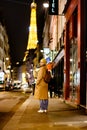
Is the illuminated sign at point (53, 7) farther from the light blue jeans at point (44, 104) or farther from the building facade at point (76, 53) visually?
the light blue jeans at point (44, 104)

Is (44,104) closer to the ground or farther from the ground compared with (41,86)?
closer to the ground

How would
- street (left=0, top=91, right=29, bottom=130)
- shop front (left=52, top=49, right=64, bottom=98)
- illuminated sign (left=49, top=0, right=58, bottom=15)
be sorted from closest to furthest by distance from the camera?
street (left=0, top=91, right=29, bottom=130), illuminated sign (left=49, top=0, right=58, bottom=15), shop front (left=52, top=49, right=64, bottom=98)

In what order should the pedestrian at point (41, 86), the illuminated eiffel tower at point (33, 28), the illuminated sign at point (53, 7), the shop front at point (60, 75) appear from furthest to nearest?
the illuminated eiffel tower at point (33, 28) < the shop front at point (60, 75) < the illuminated sign at point (53, 7) < the pedestrian at point (41, 86)

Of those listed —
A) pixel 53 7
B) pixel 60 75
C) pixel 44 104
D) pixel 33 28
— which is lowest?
→ pixel 44 104

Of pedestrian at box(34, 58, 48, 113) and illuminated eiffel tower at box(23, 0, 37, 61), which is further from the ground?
illuminated eiffel tower at box(23, 0, 37, 61)

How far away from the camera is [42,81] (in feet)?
58.3

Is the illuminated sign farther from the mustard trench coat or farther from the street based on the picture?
the mustard trench coat

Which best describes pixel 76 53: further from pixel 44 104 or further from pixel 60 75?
pixel 60 75

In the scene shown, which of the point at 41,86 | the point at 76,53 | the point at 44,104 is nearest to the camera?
the point at 41,86

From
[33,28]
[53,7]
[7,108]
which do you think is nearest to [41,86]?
[7,108]

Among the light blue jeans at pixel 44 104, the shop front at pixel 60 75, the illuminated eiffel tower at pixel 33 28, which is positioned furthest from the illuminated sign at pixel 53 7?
the illuminated eiffel tower at pixel 33 28

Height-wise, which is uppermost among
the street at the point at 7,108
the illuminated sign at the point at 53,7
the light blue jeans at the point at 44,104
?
the illuminated sign at the point at 53,7

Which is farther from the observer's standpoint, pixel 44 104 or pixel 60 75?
pixel 60 75

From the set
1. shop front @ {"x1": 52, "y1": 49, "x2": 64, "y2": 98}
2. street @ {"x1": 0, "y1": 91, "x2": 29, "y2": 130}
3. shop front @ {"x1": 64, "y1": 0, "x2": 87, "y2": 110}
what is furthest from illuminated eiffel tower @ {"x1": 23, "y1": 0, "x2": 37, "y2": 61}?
shop front @ {"x1": 64, "y1": 0, "x2": 87, "y2": 110}
